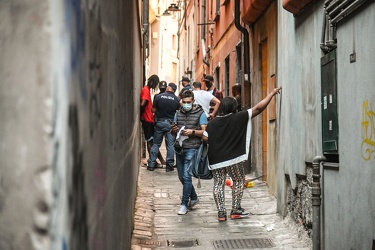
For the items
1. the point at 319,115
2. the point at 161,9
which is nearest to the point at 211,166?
the point at 319,115

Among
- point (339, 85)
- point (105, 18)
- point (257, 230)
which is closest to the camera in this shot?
point (105, 18)

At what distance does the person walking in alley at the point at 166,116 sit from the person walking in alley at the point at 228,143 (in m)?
4.21

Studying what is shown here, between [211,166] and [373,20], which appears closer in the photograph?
[373,20]

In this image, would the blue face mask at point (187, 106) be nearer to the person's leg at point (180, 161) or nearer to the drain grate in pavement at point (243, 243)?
the person's leg at point (180, 161)

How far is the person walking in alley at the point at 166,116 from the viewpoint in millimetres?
13086

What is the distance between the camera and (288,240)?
741cm

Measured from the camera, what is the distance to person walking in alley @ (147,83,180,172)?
13086 millimetres

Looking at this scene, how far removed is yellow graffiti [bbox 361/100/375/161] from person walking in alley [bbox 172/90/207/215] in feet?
14.9

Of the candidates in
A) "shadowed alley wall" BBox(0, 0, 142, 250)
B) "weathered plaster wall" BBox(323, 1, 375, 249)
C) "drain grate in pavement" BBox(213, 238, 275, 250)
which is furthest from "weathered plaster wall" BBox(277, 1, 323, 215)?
"shadowed alley wall" BBox(0, 0, 142, 250)

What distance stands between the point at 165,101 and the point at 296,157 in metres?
5.64

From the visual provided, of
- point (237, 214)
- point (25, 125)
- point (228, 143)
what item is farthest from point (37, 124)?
point (237, 214)

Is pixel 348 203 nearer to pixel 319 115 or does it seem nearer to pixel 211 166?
pixel 319 115

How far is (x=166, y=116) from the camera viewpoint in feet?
43.4

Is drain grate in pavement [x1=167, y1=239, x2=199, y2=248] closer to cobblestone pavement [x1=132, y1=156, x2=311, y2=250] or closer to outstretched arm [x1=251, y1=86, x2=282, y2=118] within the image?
cobblestone pavement [x1=132, y1=156, x2=311, y2=250]
